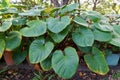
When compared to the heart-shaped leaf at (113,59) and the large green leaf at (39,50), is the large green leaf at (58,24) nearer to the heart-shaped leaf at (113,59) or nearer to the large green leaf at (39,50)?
the large green leaf at (39,50)

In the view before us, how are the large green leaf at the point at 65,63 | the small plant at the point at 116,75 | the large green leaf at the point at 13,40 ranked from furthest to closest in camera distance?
the small plant at the point at 116,75 → the large green leaf at the point at 13,40 → the large green leaf at the point at 65,63

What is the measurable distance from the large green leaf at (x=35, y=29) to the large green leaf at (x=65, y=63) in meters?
0.21

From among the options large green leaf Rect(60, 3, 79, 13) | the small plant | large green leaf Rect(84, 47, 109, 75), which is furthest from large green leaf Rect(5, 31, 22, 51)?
the small plant

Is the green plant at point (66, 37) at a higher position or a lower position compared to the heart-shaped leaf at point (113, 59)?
higher

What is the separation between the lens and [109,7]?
561cm

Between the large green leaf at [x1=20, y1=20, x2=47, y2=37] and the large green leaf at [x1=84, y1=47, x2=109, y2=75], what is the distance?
15.9 inches

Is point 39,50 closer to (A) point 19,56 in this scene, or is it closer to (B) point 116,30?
(A) point 19,56

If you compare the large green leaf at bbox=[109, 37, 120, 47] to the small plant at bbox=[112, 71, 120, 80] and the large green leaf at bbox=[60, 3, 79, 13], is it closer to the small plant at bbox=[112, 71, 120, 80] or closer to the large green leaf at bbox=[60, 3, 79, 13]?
the small plant at bbox=[112, 71, 120, 80]

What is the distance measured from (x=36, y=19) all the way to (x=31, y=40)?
0.63 feet

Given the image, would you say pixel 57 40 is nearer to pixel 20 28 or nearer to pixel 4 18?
pixel 20 28

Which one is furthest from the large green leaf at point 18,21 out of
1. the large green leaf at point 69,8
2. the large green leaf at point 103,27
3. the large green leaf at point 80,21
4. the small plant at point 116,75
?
the small plant at point 116,75

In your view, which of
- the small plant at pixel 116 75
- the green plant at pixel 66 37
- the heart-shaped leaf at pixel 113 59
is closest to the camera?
the green plant at pixel 66 37

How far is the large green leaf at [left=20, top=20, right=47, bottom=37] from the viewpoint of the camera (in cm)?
202

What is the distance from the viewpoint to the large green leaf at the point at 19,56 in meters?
2.20
